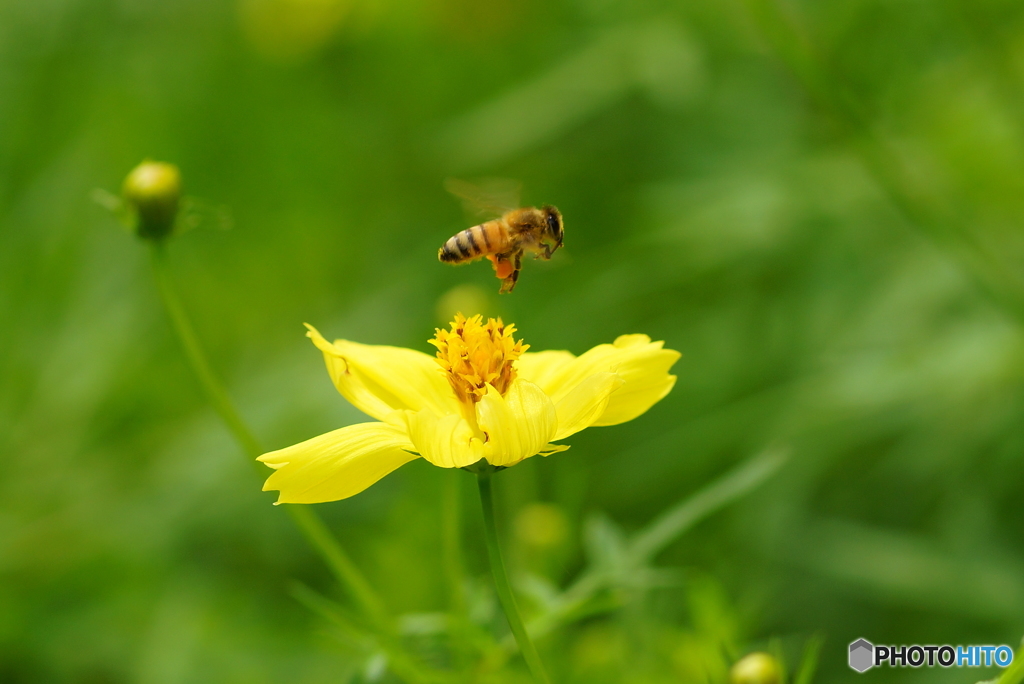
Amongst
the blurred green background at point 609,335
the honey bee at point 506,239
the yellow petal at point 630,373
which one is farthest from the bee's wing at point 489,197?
the yellow petal at point 630,373

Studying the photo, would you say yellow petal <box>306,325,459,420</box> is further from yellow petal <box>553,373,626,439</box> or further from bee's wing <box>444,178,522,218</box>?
bee's wing <box>444,178,522,218</box>

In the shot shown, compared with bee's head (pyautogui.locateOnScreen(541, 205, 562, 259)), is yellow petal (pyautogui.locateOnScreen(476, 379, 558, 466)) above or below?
below

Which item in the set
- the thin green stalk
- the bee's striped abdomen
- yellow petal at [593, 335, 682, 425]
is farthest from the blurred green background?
yellow petal at [593, 335, 682, 425]

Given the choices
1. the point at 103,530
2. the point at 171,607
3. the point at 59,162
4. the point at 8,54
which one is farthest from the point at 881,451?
the point at 8,54

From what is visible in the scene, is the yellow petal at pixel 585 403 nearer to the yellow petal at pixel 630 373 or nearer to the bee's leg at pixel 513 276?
the yellow petal at pixel 630 373

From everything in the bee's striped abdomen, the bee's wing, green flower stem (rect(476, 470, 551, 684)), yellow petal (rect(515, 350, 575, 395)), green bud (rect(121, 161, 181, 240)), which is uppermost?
the bee's wing

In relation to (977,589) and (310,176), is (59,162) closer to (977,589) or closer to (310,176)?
(310,176)

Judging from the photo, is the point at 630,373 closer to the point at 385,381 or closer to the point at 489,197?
the point at 385,381

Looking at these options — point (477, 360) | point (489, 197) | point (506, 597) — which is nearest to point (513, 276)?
point (489, 197)
